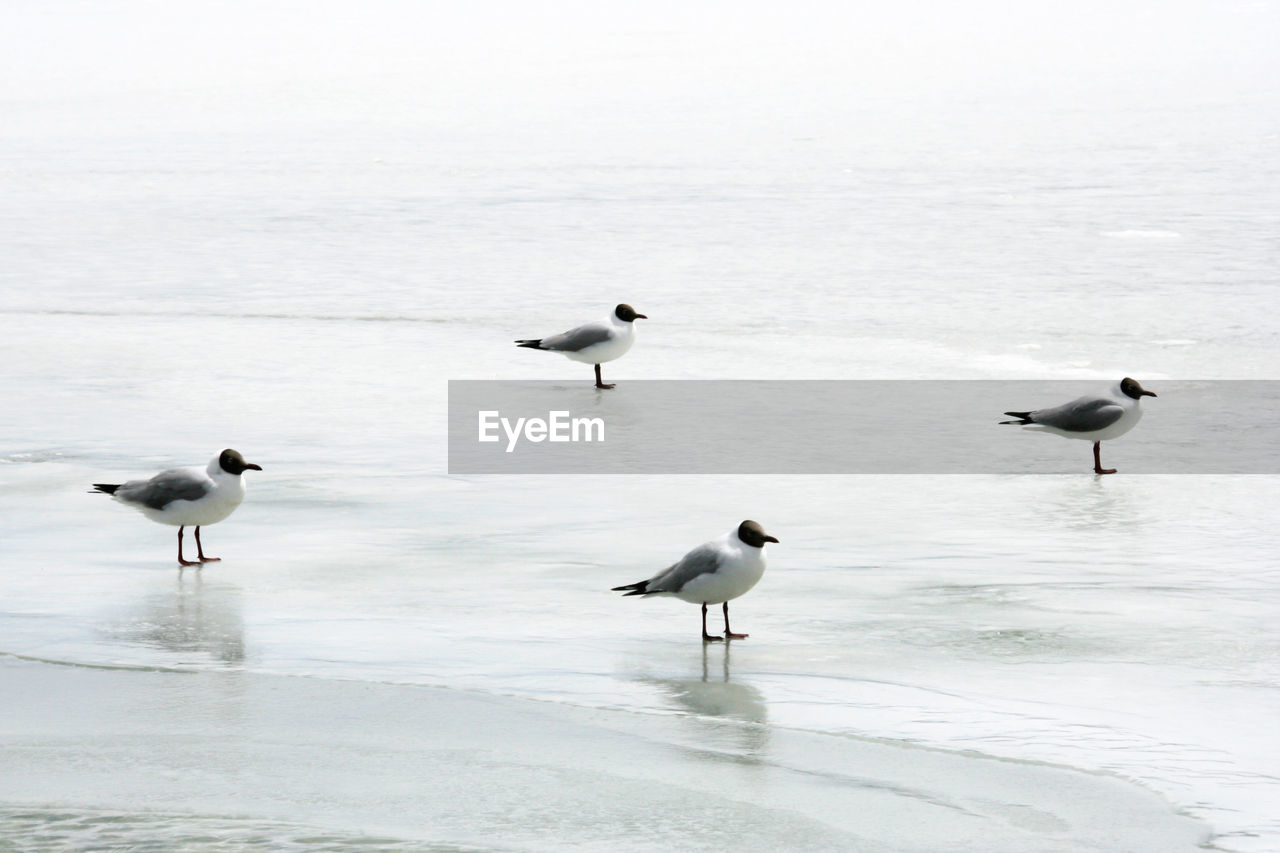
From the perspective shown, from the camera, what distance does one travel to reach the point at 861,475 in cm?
1002

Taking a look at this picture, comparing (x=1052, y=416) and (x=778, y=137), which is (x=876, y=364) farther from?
(x=778, y=137)

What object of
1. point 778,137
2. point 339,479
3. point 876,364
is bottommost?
point 339,479

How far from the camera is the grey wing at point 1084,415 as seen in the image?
10117 mm

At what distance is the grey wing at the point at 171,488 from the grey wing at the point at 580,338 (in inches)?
197

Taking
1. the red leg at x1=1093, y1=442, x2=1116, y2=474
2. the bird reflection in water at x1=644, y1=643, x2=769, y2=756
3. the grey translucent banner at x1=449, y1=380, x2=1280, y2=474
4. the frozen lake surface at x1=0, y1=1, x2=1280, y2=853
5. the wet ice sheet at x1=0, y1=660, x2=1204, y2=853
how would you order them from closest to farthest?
the wet ice sheet at x1=0, y1=660, x2=1204, y2=853 < the frozen lake surface at x1=0, y1=1, x2=1280, y2=853 < the bird reflection in water at x1=644, y1=643, x2=769, y2=756 < the red leg at x1=1093, y1=442, x2=1116, y2=474 < the grey translucent banner at x1=449, y1=380, x2=1280, y2=474

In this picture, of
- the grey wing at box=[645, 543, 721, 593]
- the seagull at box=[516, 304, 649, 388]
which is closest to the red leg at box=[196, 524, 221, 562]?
the grey wing at box=[645, 543, 721, 593]

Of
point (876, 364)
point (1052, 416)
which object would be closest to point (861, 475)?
point (1052, 416)

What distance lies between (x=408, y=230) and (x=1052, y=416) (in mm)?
12692

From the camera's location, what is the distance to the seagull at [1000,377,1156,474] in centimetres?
1012

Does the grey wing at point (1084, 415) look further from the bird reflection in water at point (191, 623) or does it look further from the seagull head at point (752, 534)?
the bird reflection in water at point (191, 623)

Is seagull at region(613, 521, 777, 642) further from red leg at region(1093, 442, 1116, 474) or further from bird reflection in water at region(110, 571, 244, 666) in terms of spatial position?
red leg at region(1093, 442, 1116, 474)

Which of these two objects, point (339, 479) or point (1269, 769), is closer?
point (1269, 769)

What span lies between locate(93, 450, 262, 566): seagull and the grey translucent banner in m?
2.20

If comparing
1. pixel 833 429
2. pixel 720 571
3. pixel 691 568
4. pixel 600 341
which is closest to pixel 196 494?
pixel 691 568
